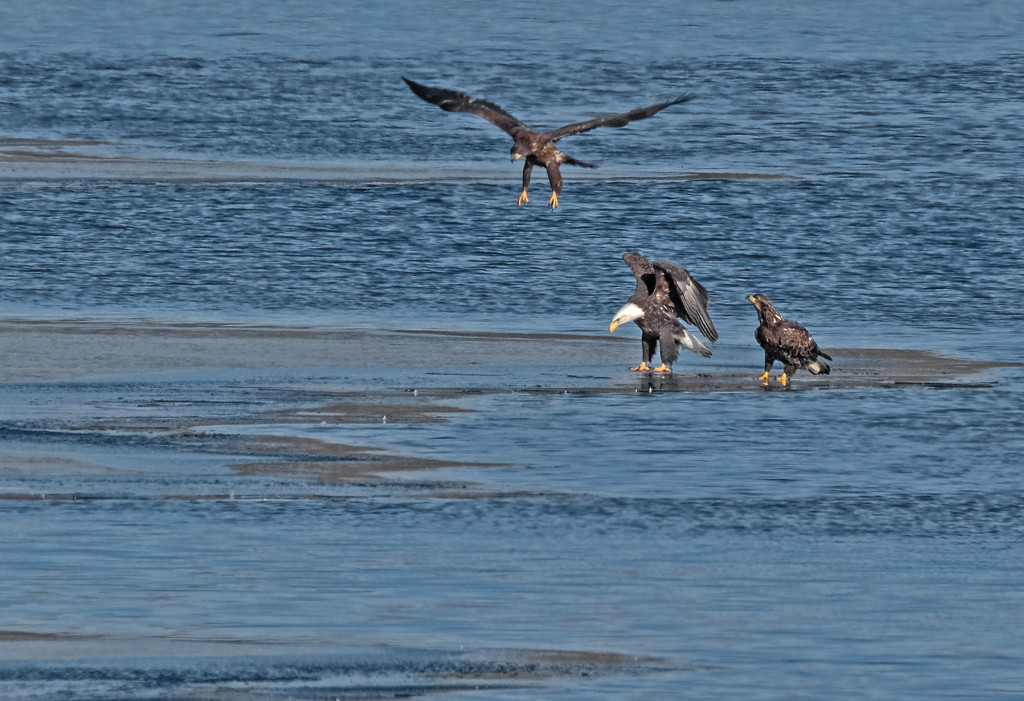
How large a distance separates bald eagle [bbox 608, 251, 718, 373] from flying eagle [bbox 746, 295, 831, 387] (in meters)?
0.55

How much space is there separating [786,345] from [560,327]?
2654mm

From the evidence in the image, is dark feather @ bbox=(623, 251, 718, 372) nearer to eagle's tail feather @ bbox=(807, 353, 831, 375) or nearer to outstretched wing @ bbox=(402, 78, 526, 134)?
eagle's tail feather @ bbox=(807, 353, 831, 375)

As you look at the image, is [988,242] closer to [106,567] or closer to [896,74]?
[106,567]

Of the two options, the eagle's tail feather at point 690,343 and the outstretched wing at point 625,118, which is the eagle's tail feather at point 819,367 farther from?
the outstretched wing at point 625,118

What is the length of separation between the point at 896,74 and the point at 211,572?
23703 millimetres

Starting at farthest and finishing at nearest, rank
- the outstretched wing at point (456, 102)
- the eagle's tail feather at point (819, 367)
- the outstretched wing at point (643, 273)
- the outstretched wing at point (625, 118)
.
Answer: the outstretched wing at point (643, 273)
the outstretched wing at point (456, 102)
the eagle's tail feather at point (819, 367)
the outstretched wing at point (625, 118)

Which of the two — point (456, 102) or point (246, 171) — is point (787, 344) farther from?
point (246, 171)

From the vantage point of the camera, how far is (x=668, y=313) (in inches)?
512

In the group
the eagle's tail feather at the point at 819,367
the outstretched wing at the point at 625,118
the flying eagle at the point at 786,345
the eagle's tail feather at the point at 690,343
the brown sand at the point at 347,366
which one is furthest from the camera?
the eagle's tail feather at the point at 690,343

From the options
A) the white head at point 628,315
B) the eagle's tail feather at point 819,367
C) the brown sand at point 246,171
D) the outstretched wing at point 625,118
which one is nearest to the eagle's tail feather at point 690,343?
the white head at point 628,315

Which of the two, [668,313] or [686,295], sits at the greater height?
[686,295]

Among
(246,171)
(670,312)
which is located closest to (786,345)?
(670,312)

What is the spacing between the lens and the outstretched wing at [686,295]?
13.0 meters

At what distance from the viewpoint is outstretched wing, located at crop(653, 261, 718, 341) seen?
12977 millimetres
